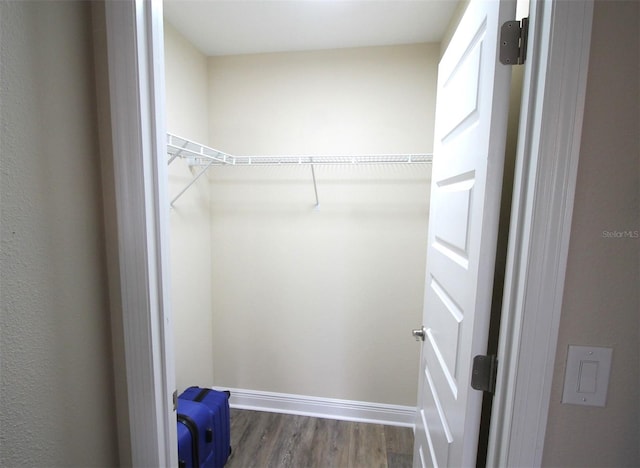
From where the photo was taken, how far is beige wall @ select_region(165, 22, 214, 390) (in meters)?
1.61

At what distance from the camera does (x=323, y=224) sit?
1.91 metres

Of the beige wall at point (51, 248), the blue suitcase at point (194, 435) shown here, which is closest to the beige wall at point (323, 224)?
the blue suitcase at point (194, 435)

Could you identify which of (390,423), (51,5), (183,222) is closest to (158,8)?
(51,5)

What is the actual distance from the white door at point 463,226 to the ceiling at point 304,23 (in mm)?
607

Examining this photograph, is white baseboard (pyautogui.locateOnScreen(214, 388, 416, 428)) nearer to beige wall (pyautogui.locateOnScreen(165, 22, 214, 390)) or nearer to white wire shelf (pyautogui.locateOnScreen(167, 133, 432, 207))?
beige wall (pyautogui.locateOnScreen(165, 22, 214, 390))

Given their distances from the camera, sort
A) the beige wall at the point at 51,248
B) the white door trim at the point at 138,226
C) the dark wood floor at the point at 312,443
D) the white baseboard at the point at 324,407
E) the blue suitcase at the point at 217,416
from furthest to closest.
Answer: the white baseboard at the point at 324,407
the dark wood floor at the point at 312,443
the blue suitcase at the point at 217,416
the white door trim at the point at 138,226
the beige wall at the point at 51,248

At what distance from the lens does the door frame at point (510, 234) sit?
52 centimetres

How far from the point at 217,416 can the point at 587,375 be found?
1.71 meters

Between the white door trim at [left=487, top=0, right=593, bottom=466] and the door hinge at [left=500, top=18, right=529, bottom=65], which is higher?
the door hinge at [left=500, top=18, right=529, bottom=65]

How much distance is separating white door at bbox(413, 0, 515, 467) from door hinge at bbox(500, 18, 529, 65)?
0.06 ft

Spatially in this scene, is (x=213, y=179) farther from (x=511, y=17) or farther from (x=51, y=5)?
(x=511, y=17)

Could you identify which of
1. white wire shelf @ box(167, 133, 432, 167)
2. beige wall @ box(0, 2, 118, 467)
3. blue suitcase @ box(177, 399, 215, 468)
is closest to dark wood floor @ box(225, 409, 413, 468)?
blue suitcase @ box(177, 399, 215, 468)

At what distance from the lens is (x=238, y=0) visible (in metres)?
1.38

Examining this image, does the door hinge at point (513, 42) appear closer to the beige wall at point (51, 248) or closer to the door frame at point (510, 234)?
the door frame at point (510, 234)
